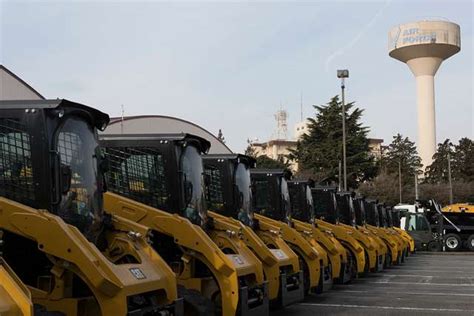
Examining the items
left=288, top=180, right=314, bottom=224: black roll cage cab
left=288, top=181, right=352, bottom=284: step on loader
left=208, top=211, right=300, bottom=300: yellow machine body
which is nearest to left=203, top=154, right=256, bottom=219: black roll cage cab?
left=208, top=211, right=300, bottom=300: yellow machine body

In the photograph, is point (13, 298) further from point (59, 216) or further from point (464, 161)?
point (464, 161)

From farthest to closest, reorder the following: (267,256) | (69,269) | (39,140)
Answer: (267,256), (39,140), (69,269)

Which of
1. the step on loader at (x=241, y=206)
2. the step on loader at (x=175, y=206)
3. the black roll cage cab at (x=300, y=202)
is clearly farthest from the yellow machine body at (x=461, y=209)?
the step on loader at (x=175, y=206)

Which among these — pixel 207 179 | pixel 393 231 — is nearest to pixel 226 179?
pixel 207 179

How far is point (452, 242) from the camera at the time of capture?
36406 mm

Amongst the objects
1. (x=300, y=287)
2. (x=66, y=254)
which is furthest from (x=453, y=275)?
(x=66, y=254)

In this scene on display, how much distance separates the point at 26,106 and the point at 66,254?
1.38 metres

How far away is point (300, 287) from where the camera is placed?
10672 millimetres

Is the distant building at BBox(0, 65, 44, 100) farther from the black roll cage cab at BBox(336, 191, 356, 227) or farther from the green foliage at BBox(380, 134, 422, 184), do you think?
the green foliage at BBox(380, 134, 422, 184)

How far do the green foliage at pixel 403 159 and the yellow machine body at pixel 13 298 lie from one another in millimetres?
75918

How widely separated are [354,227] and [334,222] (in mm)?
1502

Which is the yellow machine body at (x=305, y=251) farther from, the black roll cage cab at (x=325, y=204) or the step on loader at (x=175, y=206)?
the black roll cage cab at (x=325, y=204)

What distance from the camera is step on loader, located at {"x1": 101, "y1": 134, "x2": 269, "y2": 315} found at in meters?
7.90

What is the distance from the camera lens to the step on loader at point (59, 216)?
18.0 ft
